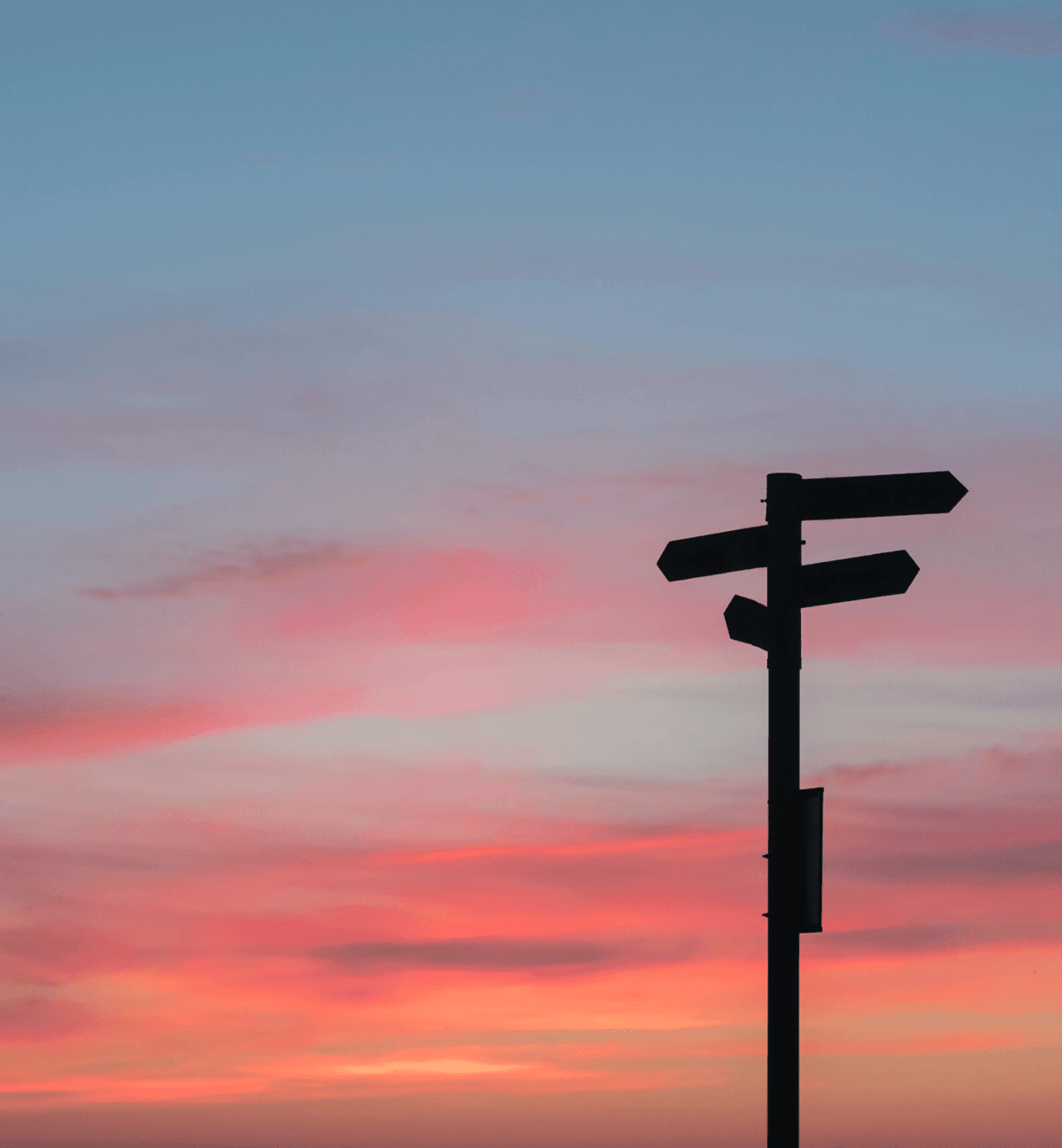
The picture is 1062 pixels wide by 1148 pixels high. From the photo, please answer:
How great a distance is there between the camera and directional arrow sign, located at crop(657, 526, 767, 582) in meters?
11.2

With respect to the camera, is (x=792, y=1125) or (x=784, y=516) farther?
(x=784, y=516)

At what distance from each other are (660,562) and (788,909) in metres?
2.51

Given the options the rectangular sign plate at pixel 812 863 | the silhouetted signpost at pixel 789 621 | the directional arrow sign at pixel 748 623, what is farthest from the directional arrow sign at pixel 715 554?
the rectangular sign plate at pixel 812 863

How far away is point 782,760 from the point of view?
10820 millimetres

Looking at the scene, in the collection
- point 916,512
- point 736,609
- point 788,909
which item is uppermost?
point 916,512

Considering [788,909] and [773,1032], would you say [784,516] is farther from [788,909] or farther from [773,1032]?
[773,1032]

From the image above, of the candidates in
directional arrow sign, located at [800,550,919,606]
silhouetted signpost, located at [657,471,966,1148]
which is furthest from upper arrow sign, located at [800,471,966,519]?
directional arrow sign, located at [800,550,919,606]

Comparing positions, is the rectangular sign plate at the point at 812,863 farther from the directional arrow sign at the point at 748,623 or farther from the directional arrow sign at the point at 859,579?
the directional arrow sign at the point at 859,579

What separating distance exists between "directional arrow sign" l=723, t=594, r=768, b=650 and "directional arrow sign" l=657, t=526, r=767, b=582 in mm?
380

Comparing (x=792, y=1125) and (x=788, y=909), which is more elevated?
(x=788, y=909)

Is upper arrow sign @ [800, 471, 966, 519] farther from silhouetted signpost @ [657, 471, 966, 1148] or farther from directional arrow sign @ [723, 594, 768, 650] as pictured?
directional arrow sign @ [723, 594, 768, 650]

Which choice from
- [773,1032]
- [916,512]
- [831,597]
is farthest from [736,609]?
[773,1032]

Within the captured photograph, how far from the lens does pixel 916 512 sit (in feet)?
36.1

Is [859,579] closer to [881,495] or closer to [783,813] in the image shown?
[881,495]
